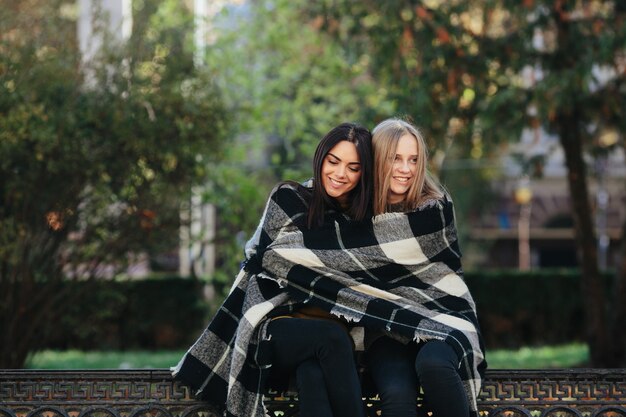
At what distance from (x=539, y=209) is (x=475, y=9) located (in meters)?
20.9

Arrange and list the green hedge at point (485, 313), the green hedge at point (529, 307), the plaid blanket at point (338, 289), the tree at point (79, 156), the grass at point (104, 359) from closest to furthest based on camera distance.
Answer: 1. the plaid blanket at point (338, 289)
2. the tree at point (79, 156)
3. the grass at point (104, 359)
4. the green hedge at point (485, 313)
5. the green hedge at point (529, 307)

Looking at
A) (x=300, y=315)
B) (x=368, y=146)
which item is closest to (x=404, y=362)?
(x=300, y=315)

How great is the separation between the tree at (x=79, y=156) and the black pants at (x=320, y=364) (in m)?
3.07

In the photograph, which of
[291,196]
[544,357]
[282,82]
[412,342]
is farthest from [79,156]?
[544,357]

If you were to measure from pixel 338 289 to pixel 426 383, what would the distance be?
50cm

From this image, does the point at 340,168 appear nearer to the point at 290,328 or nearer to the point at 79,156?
the point at 290,328

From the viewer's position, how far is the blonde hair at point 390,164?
157 inches

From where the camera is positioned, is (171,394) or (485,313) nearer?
(171,394)

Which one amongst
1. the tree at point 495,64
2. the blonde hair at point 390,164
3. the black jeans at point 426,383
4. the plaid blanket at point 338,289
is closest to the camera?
the black jeans at point 426,383

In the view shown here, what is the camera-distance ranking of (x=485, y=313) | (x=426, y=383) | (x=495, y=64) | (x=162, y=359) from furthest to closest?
(x=485, y=313), (x=162, y=359), (x=495, y=64), (x=426, y=383)

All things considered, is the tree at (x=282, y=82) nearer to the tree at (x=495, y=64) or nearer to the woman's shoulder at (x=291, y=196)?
the tree at (x=495, y=64)

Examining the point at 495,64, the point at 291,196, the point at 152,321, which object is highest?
the point at 495,64

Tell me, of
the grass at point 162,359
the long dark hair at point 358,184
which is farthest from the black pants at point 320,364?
the grass at point 162,359

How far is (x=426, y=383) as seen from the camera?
3553mm
